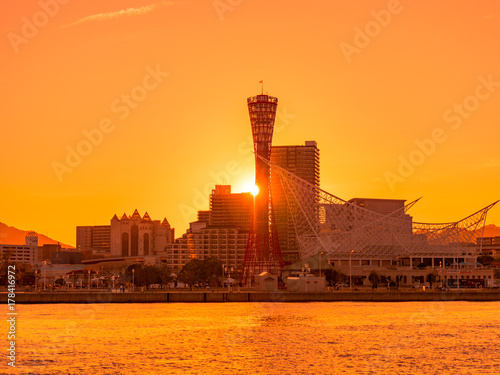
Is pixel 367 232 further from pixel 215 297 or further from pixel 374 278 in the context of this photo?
pixel 215 297

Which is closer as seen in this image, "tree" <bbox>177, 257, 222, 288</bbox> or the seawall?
the seawall

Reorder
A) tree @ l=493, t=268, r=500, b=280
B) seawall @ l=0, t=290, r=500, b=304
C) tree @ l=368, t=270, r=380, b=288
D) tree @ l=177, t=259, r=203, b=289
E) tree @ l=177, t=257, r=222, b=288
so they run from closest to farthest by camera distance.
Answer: seawall @ l=0, t=290, r=500, b=304 → tree @ l=177, t=259, r=203, b=289 → tree @ l=177, t=257, r=222, b=288 → tree @ l=368, t=270, r=380, b=288 → tree @ l=493, t=268, r=500, b=280

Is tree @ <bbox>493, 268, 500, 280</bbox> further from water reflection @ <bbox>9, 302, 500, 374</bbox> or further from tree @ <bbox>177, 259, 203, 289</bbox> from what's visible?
water reflection @ <bbox>9, 302, 500, 374</bbox>

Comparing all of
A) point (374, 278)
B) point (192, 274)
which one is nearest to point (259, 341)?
point (192, 274)

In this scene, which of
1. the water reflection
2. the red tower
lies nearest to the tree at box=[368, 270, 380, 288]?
the red tower

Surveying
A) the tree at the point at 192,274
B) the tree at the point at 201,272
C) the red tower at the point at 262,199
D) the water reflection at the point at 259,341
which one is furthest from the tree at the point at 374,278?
the water reflection at the point at 259,341

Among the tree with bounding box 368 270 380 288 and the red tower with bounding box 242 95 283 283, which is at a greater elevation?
the red tower with bounding box 242 95 283 283

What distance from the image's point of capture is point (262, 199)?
7042 inches

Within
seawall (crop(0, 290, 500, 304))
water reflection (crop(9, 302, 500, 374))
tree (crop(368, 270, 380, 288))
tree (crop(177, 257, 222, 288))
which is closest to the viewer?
water reflection (crop(9, 302, 500, 374))

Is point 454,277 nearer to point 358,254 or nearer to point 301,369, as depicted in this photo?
point 358,254

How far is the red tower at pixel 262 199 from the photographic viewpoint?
17550cm

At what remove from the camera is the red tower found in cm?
17550

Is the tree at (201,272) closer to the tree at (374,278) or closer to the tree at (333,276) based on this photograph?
the tree at (333,276)

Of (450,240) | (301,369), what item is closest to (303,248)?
(450,240)
